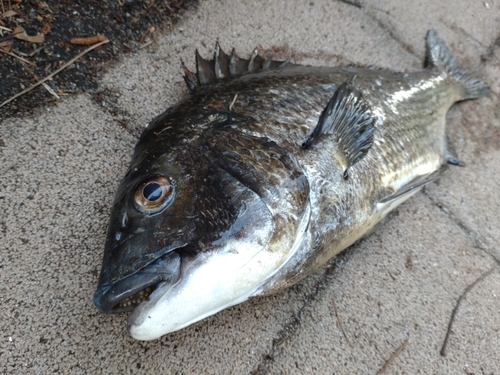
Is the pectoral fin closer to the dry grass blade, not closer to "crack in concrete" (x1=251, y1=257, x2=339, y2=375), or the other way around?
"crack in concrete" (x1=251, y1=257, x2=339, y2=375)

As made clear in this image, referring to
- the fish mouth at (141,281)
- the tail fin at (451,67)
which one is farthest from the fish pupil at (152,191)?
the tail fin at (451,67)

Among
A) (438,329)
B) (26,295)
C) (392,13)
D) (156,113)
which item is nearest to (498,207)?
(438,329)

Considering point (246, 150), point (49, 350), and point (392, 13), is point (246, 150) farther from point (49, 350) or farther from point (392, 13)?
point (392, 13)

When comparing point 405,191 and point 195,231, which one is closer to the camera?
point 195,231

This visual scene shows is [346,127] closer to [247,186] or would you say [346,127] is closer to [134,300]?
[247,186]

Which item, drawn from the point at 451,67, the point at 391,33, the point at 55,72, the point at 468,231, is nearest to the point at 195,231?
the point at 55,72

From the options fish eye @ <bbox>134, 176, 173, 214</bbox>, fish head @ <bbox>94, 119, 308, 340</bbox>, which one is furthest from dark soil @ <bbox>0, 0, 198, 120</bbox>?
fish eye @ <bbox>134, 176, 173, 214</bbox>

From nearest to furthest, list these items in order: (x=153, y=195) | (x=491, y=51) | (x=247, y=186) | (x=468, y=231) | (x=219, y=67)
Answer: (x=153, y=195) → (x=247, y=186) → (x=219, y=67) → (x=468, y=231) → (x=491, y=51)
